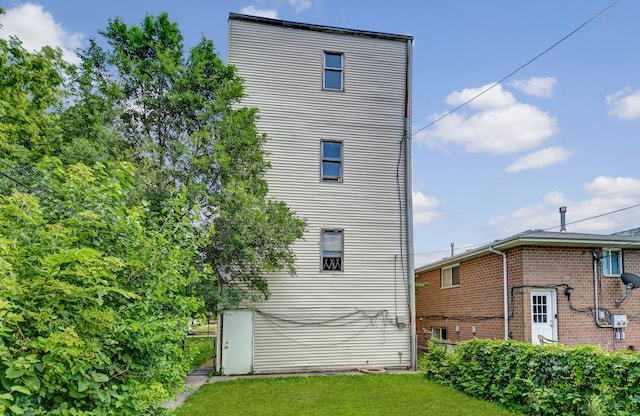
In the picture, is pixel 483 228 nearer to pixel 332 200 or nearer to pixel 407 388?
pixel 332 200

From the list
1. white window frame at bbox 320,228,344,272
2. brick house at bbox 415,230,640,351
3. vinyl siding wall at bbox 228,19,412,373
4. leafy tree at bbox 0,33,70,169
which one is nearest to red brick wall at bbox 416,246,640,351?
brick house at bbox 415,230,640,351

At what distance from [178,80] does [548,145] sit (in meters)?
12.5

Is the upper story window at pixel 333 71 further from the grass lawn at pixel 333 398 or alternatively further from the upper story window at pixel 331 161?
the grass lawn at pixel 333 398

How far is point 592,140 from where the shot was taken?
13.1 m

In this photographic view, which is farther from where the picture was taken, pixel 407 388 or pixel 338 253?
pixel 338 253

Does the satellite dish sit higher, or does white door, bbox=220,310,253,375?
the satellite dish

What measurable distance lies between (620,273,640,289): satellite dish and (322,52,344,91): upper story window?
927 centimetres

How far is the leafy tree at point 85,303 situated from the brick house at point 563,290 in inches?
376

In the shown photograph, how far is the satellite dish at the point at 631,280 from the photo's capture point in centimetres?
1127

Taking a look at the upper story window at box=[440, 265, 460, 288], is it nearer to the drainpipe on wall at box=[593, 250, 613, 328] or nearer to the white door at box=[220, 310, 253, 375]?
the drainpipe on wall at box=[593, 250, 613, 328]

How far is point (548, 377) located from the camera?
6.82 meters

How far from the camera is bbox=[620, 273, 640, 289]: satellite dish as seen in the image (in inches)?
444

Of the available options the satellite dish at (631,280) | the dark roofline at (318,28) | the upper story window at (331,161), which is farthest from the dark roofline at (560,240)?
the dark roofline at (318,28)

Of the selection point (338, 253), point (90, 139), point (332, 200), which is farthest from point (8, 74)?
point (338, 253)
